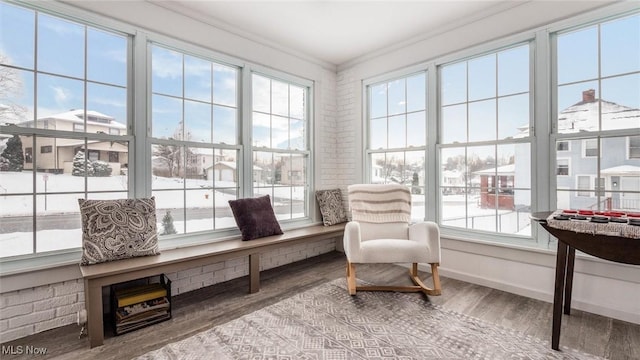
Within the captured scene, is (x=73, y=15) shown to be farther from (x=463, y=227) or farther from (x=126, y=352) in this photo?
(x=463, y=227)

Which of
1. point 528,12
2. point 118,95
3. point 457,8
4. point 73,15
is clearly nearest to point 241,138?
point 118,95

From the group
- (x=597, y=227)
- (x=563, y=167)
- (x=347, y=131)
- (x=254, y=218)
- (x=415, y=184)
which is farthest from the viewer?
(x=347, y=131)

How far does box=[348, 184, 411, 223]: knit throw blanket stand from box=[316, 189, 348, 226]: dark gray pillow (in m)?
0.71

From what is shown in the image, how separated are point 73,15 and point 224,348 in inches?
107

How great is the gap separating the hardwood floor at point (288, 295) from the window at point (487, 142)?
743mm

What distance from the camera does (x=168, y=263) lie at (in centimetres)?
224

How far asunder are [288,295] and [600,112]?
10.1 feet

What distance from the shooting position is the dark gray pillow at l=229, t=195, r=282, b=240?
3000 mm

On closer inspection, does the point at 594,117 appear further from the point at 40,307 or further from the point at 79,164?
the point at 40,307

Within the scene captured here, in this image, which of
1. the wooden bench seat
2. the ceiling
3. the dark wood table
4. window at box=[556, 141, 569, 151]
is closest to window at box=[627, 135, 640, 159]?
window at box=[556, 141, 569, 151]

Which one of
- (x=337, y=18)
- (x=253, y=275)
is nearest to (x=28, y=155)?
(x=253, y=275)

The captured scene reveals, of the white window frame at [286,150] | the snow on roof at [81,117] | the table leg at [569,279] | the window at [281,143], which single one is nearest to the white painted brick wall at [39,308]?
the snow on roof at [81,117]

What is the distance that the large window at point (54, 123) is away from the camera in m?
2.03

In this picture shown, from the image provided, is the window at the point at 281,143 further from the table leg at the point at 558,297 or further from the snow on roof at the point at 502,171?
the table leg at the point at 558,297
